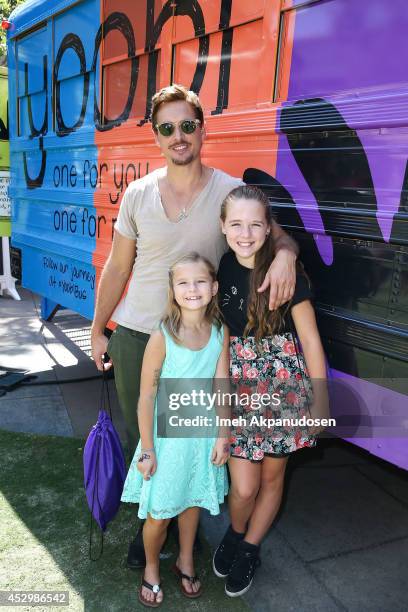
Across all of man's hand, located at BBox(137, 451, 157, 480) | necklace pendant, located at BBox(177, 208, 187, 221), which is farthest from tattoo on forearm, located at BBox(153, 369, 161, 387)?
necklace pendant, located at BBox(177, 208, 187, 221)

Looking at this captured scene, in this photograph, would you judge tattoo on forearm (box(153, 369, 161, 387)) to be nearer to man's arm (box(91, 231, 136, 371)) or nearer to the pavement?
man's arm (box(91, 231, 136, 371))

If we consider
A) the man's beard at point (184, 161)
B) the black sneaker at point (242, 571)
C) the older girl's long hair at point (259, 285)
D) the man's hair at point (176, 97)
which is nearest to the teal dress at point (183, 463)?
the older girl's long hair at point (259, 285)

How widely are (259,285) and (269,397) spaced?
1.16 ft

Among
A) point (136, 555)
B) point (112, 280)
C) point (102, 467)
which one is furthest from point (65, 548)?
point (112, 280)

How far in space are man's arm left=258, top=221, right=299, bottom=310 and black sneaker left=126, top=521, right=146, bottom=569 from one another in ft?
3.49

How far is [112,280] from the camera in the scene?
2.03 metres

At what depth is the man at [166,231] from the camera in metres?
1.79

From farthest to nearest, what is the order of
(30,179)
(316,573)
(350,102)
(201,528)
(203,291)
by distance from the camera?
(30,179)
(201,528)
(316,573)
(203,291)
(350,102)

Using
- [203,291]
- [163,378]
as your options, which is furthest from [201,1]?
[163,378]

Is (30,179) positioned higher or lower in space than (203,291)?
higher

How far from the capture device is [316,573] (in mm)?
2139

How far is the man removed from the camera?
5.87 feet

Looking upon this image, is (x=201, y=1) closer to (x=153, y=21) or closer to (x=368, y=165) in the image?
(x=153, y=21)

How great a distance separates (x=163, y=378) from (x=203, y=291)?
0.31 metres
